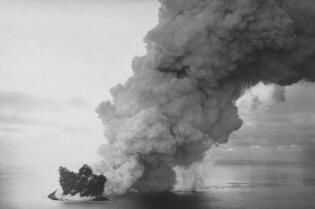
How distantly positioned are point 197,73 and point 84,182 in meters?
31.7

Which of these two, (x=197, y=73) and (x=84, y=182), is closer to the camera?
(x=197, y=73)

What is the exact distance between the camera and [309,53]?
79250 millimetres

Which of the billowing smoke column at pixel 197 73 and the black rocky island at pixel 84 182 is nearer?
the billowing smoke column at pixel 197 73

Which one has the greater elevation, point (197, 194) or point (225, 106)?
point (225, 106)

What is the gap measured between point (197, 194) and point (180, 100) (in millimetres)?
25620

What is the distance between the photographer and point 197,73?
80125mm

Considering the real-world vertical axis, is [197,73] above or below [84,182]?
above

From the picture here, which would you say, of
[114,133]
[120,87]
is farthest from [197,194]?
[120,87]

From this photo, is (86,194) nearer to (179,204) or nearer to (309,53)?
(179,204)

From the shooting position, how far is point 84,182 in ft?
271

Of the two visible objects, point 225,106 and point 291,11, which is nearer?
point 291,11

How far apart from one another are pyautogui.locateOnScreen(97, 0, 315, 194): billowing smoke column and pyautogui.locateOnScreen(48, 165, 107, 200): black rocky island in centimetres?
253

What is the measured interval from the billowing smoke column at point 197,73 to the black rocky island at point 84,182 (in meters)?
2.53

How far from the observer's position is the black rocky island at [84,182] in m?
82.0
